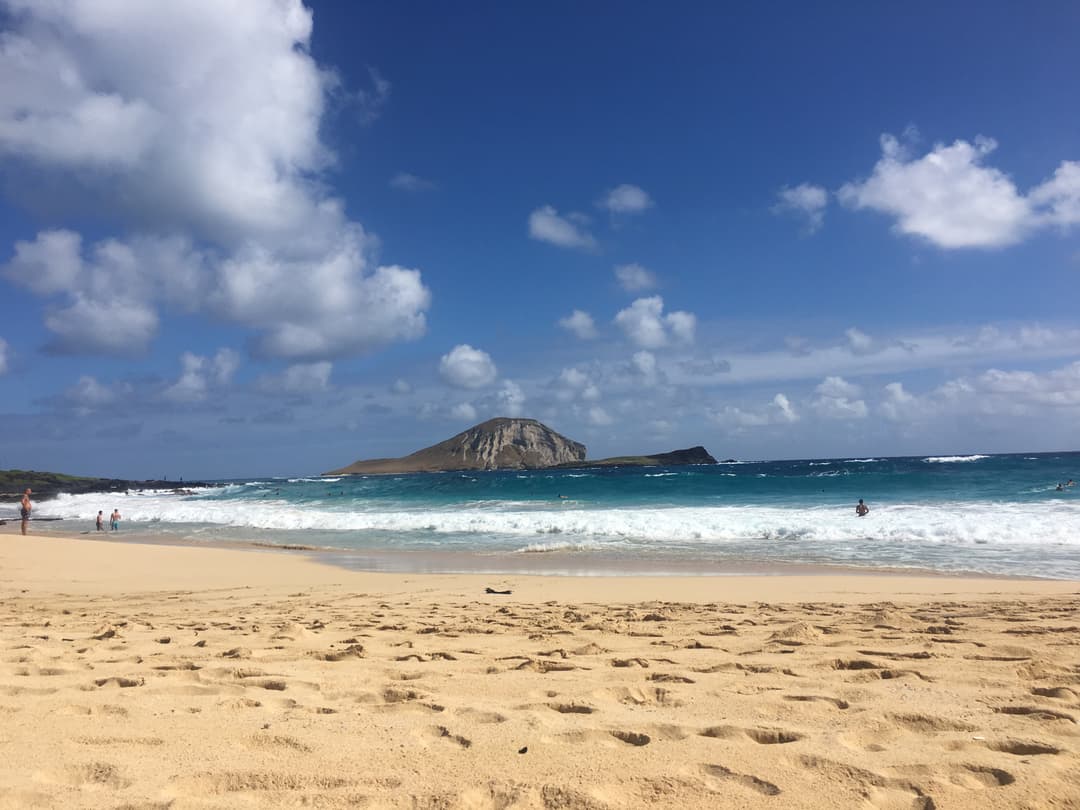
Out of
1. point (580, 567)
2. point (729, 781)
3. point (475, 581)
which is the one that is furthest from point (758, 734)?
point (580, 567)

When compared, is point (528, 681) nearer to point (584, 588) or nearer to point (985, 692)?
point (985, 692)

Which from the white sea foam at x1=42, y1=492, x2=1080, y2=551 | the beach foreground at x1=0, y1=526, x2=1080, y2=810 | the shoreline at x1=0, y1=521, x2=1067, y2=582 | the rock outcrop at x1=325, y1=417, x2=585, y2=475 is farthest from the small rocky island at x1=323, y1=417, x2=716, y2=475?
the beach foreground at x1=0, y1=526, x2=1080, y2=810

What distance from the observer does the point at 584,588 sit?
1096cm

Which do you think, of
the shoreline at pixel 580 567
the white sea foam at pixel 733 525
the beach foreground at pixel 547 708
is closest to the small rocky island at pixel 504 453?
the white sea foam at pixel 733 525

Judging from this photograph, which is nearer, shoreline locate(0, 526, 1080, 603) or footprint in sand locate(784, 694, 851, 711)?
footprint in sand locate(784, 694, 851, 711)

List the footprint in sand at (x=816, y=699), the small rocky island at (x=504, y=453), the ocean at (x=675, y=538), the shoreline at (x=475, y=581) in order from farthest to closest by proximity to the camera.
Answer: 1. the small rocky island at (x=504, y=453)
2. the ocean at (x=675, y=538)
3. the shoreline at (x=475, y=581)
4. the footprint in sand at (x=816, y=699)

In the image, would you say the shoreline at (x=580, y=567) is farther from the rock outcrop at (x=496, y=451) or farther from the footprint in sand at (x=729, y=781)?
the rock outcrop at (x=496, y=451)

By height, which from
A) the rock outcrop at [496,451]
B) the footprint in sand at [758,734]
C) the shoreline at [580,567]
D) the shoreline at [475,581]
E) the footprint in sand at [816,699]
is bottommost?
the shoreline at [580,567]

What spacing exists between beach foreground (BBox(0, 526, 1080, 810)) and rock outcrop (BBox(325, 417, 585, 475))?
13500cm

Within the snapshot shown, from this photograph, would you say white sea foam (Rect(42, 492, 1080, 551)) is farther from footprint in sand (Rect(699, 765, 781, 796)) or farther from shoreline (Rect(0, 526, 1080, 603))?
footprint in sand (Rect(699, 765, 781, 796))

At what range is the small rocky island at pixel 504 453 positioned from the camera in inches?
5699

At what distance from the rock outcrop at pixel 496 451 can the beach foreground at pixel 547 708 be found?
443ft

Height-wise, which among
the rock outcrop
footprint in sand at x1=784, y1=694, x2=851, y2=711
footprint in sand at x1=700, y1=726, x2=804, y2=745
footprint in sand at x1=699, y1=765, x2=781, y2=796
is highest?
the rock outcrop

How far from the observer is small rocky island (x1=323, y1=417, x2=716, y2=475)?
475ft
